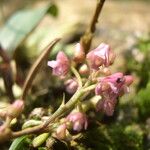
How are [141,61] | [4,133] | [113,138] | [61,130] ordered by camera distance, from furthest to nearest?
1. [141,61]
2. [113,138]
3. [61,130]
4. [4,133]

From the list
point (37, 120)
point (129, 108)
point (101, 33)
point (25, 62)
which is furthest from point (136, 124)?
point (101, 33)

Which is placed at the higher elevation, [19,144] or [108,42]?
[19,144]

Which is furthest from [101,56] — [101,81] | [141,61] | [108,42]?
[108,42]

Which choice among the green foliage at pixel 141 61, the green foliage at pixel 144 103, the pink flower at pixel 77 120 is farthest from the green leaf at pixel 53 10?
the pink flower at pixel 77 120

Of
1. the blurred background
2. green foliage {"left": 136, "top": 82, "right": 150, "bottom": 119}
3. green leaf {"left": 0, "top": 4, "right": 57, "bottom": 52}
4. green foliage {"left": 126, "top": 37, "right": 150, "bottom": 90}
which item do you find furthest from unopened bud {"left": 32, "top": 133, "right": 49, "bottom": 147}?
green leaf {"left": 0, "top": 4, "right": 57, "bottom": 52}

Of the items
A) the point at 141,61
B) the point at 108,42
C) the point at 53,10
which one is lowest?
the point at 108,42

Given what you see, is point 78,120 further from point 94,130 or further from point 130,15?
point 130,15

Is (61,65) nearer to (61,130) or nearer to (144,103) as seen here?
(61,130)

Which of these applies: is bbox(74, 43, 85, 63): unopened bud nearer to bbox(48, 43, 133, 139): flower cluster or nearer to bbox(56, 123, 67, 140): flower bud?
bbox(48, 43, 133, 139): flower cluster
